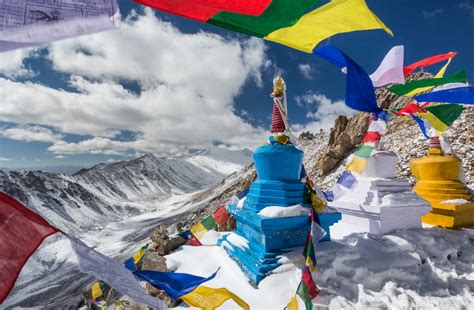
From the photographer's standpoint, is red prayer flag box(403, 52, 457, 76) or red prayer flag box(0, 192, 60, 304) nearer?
red prayer flag box(0, 192, 60, 304)

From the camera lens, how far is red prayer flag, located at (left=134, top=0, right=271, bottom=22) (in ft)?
6.39

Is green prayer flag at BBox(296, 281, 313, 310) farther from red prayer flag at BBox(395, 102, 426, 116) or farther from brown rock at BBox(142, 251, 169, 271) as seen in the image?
red prayer flag at BBox(395, 102, 426, 116)

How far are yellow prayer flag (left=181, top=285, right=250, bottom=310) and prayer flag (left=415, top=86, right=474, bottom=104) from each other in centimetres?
542

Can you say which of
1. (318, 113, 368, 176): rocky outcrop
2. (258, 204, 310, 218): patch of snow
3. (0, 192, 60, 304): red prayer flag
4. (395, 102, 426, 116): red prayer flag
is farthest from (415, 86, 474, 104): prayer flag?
(318, 113, 368, 176): rocky outcrop

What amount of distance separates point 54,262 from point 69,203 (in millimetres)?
39331

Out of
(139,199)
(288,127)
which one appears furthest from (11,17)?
(139,199)

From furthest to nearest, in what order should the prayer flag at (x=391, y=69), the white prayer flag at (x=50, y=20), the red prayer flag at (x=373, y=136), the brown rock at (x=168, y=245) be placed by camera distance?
1. the red prayer flag at (x=373, y=136)
2. the brown rock at (x=168, y=245)
3. the prayer flag at (x=391, y=69)
4. the white prayer flag at (x=50, y=20)

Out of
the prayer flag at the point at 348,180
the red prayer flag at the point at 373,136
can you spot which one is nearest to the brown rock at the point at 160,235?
the prayer flag at the point at 348,180

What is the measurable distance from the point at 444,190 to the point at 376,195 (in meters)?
2.72

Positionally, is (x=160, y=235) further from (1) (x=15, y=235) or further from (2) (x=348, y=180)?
(2) (x=348, y=180)

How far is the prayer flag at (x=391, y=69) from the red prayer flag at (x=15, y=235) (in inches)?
243

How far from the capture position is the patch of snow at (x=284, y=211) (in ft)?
14.7

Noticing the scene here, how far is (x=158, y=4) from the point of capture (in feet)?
6.36

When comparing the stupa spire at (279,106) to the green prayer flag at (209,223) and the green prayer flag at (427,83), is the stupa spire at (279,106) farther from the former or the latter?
the green prayer flag at (209,223)
